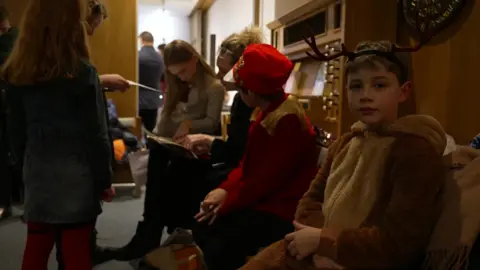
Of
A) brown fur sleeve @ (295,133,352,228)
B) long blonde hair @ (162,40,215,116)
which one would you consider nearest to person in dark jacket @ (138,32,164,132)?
long blonde hair @ (162,40,215,116)

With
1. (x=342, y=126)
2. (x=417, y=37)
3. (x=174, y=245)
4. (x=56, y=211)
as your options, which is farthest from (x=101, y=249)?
(x=417, y=37)

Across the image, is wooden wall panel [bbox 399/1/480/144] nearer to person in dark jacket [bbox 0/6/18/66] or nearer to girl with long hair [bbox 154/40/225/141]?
girl with long hair [bbox 154/40/225/141]

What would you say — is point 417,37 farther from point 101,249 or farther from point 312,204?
point 101,249

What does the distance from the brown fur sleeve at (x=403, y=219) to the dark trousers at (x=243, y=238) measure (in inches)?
18.3

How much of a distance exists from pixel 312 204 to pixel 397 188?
296 mm

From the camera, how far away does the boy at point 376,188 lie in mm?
949

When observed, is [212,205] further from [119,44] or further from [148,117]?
[148,117]

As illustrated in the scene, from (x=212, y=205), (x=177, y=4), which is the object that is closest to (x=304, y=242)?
(x=212, y=205)

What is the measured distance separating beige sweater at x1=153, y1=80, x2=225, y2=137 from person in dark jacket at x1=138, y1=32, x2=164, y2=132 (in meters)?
2.34

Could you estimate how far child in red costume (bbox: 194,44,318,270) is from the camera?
56.6 inches

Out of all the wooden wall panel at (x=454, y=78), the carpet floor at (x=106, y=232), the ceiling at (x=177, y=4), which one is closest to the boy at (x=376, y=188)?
the wooden wall panel at (x=454, y=78)

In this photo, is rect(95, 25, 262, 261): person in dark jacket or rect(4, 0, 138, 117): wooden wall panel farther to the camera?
rect(4, 0, 138, 117): wooden wall panel

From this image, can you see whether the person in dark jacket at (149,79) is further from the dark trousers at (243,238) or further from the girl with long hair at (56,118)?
the dark trousers at (243,238)

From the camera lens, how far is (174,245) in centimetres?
203
